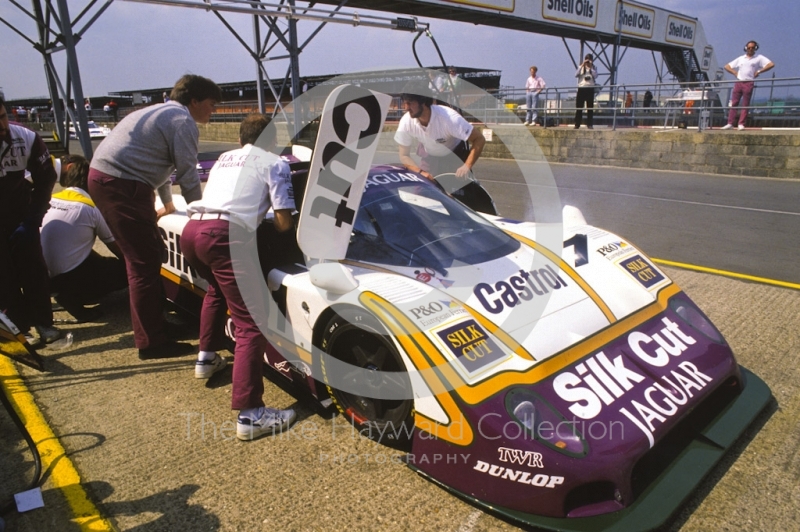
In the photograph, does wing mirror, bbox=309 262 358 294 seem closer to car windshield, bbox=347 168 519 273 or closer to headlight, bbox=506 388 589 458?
car windshield, bbox=347 168 519 273

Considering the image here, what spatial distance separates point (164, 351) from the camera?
143 inches

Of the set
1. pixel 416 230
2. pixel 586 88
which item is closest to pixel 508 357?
pixel 416 230

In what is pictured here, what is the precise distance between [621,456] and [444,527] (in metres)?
0.72

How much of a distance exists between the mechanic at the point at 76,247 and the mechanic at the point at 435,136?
257 centimetres

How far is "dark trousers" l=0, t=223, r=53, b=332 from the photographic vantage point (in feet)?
Result: 12.6

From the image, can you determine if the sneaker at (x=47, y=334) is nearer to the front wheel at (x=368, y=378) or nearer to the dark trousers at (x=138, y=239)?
the dark trousers at (x=138, y=239)

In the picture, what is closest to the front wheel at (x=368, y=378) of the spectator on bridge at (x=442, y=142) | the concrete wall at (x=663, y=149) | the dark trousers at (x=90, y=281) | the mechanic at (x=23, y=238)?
the spectator on bridge at (x=442, y=142)

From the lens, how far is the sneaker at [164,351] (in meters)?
3.62

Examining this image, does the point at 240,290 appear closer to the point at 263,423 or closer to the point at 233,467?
the point at 263,423

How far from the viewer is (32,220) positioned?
12.9 feet

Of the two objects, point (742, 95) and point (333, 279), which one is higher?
point (742, 95)

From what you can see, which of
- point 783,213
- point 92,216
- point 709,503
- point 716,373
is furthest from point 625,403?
point 783,213

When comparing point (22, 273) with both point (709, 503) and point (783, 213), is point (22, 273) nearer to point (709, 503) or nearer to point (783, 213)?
point (709, 503)

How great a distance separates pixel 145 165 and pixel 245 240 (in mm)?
985
